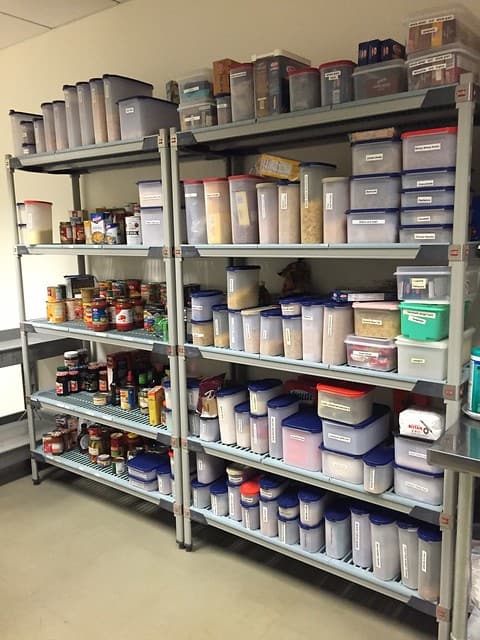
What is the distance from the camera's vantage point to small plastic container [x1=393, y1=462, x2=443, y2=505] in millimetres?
2102

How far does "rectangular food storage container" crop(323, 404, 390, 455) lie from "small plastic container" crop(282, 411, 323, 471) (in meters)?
0.06

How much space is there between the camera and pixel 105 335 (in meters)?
3.20

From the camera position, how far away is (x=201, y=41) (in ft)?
10.4

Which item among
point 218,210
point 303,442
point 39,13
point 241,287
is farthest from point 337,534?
point 39,13

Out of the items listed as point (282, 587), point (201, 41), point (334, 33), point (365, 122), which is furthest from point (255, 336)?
point (201, 41)

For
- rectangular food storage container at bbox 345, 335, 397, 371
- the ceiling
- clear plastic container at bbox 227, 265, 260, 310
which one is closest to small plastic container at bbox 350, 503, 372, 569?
rectangular food storage container at bbox 345, 335, 397, 371

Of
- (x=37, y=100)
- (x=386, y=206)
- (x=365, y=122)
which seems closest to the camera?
(x=386, y=206)

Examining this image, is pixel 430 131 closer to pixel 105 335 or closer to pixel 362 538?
pixel 362 538

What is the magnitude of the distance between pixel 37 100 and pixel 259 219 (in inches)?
105

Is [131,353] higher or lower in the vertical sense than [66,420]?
higher

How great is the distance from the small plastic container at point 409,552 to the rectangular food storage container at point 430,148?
4.64ft

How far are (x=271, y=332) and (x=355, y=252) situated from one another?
575 mm

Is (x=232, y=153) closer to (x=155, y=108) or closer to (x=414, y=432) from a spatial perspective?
(x=155, y=108)

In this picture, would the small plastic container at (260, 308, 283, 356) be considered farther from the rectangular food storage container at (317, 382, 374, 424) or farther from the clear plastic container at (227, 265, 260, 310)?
the rectangular food storage container at (317, 382, 374, 424)
